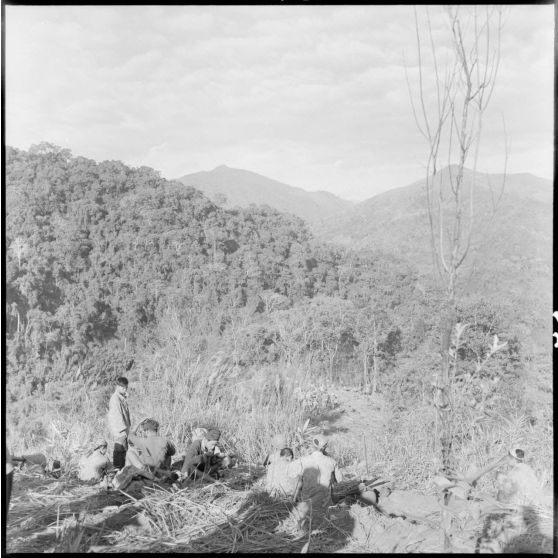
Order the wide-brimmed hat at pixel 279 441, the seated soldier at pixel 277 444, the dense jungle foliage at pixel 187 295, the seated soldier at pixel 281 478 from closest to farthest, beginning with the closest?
the seated soldier at pixel 281 478 → the seated soldier at pixel 277 444 → the wide-brimmed hat at pixel 279 441 → the dense jungle foliage at pixel 187 295

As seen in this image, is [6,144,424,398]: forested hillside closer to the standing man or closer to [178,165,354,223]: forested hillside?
[178,165,354,223]: forested hillside

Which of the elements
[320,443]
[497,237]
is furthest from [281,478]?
[497,237]

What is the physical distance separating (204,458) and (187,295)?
319 cm

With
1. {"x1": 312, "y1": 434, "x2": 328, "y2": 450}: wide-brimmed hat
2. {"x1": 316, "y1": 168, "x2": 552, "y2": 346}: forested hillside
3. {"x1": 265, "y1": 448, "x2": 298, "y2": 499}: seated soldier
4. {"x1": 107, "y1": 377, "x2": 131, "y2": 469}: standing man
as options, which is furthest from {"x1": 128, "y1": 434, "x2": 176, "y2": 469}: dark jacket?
{"x1": 316, "y1": 168, "x2": 552, "y2": 346}: forested hillside

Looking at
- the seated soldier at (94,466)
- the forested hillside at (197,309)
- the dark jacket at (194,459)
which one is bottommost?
the seated soldier at (94,466)

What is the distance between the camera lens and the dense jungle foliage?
681cm

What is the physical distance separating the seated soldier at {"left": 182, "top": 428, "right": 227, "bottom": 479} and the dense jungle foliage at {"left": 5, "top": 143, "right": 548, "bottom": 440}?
7.05 feet

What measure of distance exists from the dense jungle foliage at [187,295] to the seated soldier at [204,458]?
2148mm

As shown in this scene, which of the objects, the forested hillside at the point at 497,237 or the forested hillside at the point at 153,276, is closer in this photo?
the forested hillside at the point at 153,276

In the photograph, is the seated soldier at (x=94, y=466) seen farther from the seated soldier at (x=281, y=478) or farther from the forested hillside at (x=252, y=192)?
the forested hillside at (x=252, y=192)

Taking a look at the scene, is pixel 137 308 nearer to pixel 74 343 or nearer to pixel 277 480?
pixel 74 343

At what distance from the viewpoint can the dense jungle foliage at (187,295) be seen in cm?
681

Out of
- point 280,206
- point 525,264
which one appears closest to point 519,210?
point 525,264

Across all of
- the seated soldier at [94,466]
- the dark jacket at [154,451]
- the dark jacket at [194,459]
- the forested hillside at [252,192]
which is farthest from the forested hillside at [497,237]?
the seated soldier at [94,466]
